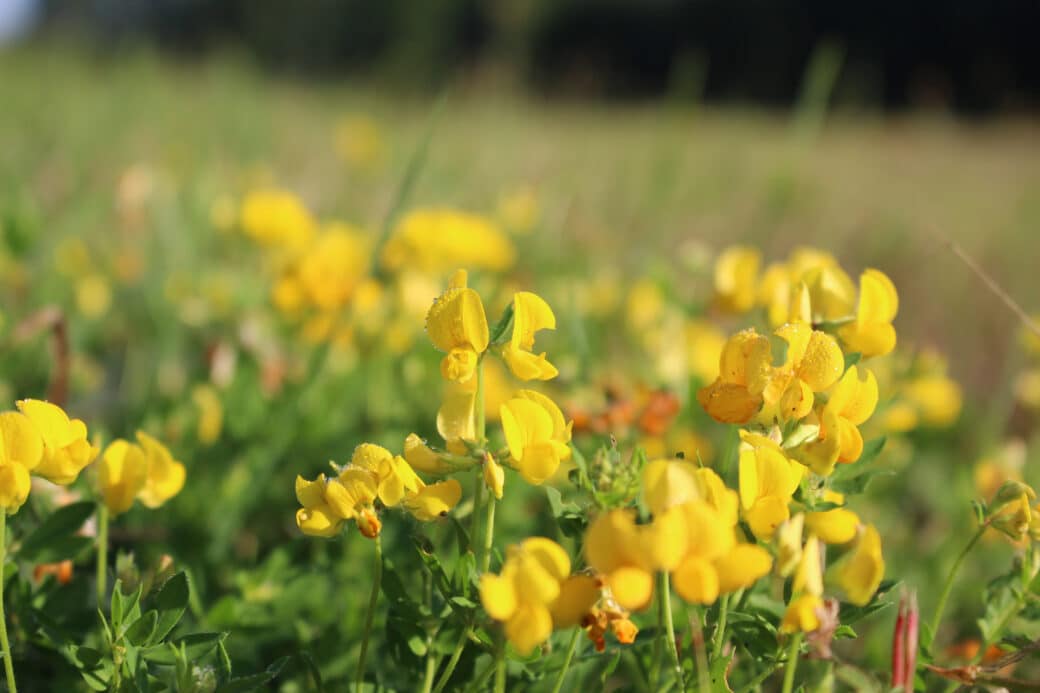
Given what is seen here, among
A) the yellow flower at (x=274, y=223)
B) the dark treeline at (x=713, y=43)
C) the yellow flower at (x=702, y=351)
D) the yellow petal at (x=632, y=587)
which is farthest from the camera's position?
the dark treeline at (x=713, y=43)

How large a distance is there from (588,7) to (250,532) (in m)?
22.3

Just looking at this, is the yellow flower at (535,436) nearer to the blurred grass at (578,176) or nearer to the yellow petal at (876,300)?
the yellow petal at (876,300)

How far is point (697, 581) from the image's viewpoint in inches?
24.4

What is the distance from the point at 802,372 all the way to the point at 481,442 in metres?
0.27

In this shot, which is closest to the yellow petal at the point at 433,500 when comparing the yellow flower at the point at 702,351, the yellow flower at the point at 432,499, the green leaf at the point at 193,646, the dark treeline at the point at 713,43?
the yellow flower at the point at 432,499

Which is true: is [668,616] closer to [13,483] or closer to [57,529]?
[13,483]

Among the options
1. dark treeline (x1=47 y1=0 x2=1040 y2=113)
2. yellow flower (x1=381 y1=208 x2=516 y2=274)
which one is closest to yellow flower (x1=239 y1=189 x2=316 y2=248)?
yellow flower (x1=381 y1=208 x2=516 y2=274)

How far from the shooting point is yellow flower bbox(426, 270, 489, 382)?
762 millimetres

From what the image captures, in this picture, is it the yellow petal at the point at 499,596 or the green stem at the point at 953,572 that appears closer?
the yellow petal at the point at 499,596

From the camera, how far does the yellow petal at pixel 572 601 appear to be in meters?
0.67

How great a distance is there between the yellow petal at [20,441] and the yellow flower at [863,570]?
594 mm

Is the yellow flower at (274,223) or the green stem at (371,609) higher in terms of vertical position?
the green stem at (371,609)

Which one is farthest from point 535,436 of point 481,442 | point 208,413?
point 208,413

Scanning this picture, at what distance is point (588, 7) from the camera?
73.0 feet
